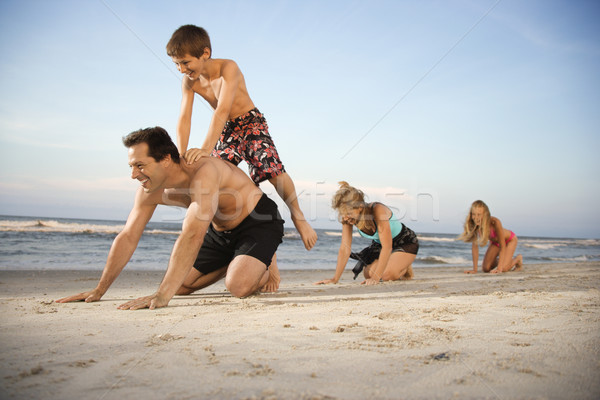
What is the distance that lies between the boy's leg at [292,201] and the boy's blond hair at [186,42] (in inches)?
52.5

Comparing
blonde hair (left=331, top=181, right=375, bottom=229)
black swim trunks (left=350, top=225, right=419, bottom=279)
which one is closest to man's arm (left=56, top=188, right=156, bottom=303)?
blonde hair (left=331, top=181, right=375, bottom=229)

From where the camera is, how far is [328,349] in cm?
171

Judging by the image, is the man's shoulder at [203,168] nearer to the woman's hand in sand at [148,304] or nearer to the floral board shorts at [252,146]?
the floral board shorts at [252,146]

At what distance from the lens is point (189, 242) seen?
2.69 metres

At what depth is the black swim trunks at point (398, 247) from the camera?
5520 millimetres

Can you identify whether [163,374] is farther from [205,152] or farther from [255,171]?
[255,171]

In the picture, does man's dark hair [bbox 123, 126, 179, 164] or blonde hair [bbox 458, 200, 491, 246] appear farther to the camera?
blonde hair [bbox 458, 200, 491, 246]

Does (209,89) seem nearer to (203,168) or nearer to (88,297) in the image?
(203,168)

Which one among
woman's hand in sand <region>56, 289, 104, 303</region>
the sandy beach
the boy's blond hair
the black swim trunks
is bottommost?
woman's hand in sand <region>56, 289, 104, 303</region>

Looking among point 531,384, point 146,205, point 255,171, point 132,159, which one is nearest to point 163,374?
point 531,384

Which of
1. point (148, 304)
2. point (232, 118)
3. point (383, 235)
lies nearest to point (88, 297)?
point (148, 304)

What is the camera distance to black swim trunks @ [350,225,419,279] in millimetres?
5520

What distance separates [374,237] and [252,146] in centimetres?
236

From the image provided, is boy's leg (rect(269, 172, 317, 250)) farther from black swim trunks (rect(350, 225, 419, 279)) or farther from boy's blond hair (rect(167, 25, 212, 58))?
black swim trunks (rect(350, 225, 419, 279))
